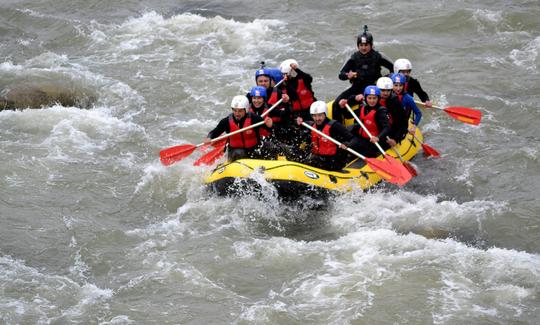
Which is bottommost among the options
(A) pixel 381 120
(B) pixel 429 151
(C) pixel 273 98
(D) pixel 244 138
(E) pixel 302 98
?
(B) pixel 429 151

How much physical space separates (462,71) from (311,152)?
618cm

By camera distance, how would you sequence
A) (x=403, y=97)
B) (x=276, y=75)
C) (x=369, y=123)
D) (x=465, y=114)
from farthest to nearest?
(x=465, y=114) < (x=276, y=75) < (x=403, y=97) < (x=369, y=123)

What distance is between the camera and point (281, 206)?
10898 mm

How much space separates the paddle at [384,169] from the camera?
10914mm

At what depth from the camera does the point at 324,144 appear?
36.9 feet

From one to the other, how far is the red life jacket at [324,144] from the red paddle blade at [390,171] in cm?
52

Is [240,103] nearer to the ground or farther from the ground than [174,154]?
farther from the ground

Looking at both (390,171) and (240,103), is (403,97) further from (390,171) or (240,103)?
(240,103)

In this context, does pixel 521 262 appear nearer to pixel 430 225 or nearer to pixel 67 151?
pixel 430 225

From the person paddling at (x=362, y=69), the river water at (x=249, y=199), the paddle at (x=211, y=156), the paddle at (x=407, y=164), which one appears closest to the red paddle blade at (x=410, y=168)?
the paddle at (x=407, y=164)

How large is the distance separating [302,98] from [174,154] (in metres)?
2.16

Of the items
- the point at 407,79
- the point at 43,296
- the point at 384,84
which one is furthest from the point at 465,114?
the point at 43,296

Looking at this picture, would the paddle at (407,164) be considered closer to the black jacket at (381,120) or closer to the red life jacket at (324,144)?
the black jacket at (381,120)

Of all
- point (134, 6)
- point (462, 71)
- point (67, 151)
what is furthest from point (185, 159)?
point (134, 6)
